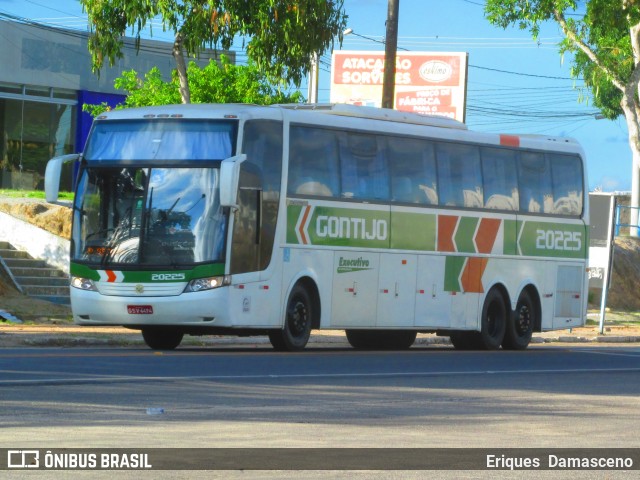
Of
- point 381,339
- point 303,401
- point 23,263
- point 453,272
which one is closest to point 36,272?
point 23,263

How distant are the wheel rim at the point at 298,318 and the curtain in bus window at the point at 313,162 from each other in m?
1.65

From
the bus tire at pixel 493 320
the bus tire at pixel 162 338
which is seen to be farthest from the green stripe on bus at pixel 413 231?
the bus tire at pixel 162 338

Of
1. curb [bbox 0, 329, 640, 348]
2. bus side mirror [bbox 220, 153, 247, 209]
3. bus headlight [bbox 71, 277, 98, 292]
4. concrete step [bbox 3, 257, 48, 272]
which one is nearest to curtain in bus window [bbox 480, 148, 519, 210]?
curb [bbox 0, 329, 640, 348]

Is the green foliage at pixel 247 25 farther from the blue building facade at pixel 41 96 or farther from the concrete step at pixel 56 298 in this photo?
the blue building facade at pixel 41 96

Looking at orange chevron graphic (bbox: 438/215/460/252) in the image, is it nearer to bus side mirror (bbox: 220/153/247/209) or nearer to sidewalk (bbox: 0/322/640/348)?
sidewalk (bbox: 0/322/640/348)

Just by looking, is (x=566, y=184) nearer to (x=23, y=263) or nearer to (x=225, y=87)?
(x=23, y=263)

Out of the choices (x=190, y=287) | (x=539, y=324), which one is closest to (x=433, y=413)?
(x=190, y=287)

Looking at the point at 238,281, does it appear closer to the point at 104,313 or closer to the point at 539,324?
the point at 104,313

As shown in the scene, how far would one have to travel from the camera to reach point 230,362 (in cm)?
1923

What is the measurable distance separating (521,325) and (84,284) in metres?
9.00

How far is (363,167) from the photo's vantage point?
24.5 metres

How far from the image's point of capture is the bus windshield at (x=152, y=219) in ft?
71.6

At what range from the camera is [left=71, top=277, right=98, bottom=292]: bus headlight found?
22.2 meters

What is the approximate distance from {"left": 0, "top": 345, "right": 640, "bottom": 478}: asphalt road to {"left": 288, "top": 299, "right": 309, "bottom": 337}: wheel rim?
1.24 meters
